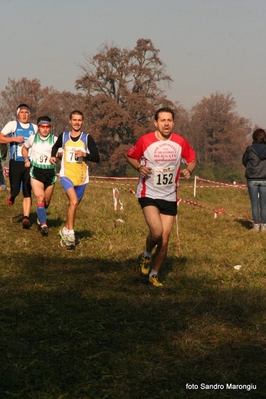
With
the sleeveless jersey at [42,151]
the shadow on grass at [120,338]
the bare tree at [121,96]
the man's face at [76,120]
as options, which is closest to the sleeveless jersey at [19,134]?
the sleeveless jersey at [42,151]

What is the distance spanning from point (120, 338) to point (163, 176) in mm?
2843

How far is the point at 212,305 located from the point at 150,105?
55270 mm

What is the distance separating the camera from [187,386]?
14.1 ft

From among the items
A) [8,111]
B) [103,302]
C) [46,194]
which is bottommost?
[103,302]

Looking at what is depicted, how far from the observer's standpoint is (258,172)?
13.4m

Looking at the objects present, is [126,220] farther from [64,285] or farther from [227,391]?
[227,391]

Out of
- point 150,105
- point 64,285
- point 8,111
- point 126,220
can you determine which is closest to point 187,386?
point 64,285

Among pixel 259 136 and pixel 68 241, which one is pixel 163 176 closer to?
pixel 68 241

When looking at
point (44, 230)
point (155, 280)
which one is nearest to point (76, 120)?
point (44, 230)

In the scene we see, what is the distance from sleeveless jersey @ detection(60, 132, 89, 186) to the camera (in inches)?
390

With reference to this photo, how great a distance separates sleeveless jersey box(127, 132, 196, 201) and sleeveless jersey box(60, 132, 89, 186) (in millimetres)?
2326

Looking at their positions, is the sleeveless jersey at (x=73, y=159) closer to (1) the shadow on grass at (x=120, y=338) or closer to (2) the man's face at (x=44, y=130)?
(2) the man's face at (x=44, y=130)

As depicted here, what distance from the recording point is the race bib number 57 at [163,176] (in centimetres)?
Result: 770

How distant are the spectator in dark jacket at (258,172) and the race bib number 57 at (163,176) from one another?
600 cm
